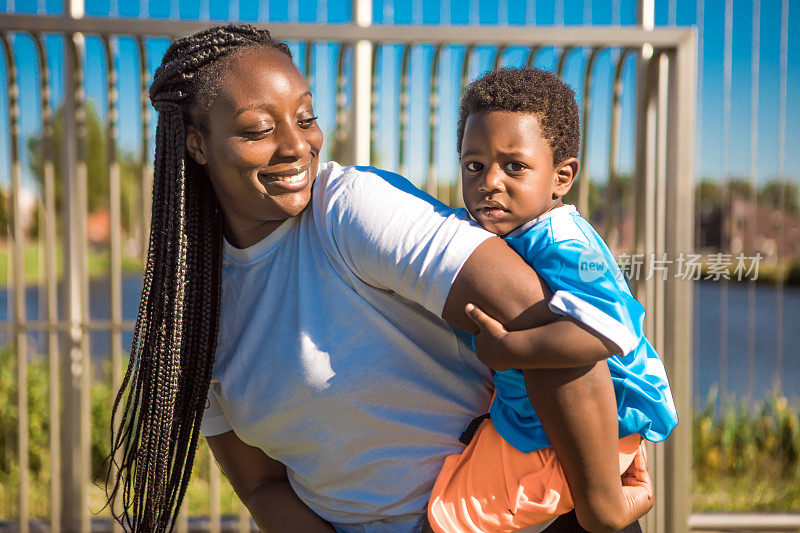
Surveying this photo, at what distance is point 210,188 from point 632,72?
226 cm

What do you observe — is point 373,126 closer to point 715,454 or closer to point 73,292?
point 73,292

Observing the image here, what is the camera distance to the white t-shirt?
1.31 meters

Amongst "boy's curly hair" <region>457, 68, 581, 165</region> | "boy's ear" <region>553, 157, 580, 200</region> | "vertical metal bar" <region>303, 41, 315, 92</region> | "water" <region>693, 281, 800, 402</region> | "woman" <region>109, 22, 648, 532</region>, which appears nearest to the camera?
"woman" <region>109, 22, 648, 532</region>

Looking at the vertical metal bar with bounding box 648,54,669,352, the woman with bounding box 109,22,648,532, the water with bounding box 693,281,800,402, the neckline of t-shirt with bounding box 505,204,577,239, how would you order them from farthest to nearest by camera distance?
1. the water with bounding box 693,281,800,402
2. the vertical metal bar with bounding box 648,54,669,352
3. the neckline of t-shirt with bounding box 505,204,577,239
4. the woman with bounding box 109,22,648,532

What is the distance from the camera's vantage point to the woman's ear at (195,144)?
146 cm

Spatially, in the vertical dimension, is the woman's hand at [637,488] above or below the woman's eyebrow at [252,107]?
below

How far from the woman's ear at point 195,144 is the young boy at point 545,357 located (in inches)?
20.9

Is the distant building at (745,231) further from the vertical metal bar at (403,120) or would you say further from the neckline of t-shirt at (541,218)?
the neckline of t-shirt at (541,218)

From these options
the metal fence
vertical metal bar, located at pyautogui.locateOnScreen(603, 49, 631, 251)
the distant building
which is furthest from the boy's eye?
the distant building

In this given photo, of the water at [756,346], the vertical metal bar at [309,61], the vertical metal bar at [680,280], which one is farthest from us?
the water at [756,346]

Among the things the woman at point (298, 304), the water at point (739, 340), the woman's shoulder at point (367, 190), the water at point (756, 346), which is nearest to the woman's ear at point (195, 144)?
the woman at point (298, 304)

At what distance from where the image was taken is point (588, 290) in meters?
Answer: 1.17

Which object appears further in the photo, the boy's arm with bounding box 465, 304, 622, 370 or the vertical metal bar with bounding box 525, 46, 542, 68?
the vertical metal bar with bounding box 525, 46, 542, 68

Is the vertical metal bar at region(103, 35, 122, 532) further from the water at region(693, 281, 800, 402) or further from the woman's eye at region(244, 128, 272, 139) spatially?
the water at region(693, 281, 800, 402)
